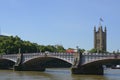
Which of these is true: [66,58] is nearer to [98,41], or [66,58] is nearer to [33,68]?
[33,68]

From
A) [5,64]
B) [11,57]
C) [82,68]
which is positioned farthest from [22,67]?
[82,68]

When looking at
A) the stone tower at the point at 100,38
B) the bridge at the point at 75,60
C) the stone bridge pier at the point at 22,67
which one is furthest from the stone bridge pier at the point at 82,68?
the stone tower at the point at 100,38

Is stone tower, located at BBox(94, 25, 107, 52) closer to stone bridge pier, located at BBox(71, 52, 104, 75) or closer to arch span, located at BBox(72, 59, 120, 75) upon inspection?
arch span, located at BBox(72, 59, 120, 75)

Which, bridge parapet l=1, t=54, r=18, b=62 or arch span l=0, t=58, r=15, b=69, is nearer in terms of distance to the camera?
bridge parapet l=1, t=54, r=18, b=62

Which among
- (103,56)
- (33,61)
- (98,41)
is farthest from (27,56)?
Answer: (98,41)

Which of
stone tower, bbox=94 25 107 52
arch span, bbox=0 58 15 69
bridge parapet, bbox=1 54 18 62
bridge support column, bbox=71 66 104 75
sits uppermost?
stone tower, bbox=94 25 107 52

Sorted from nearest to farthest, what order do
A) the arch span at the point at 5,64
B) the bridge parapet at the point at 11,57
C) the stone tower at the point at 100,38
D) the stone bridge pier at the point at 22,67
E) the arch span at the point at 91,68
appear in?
1. the arch span at the point at 91,68
2. the stone bridge pier at the point at 22,67
3. the bridge parapet at the point at 11,57
4. the arch span at the point at 5,64
5. the stone tower at the point at 100,38

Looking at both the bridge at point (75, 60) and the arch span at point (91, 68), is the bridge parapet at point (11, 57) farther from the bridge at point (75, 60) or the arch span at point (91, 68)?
the arch span at point (91, 68)

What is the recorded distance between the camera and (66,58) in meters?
74.4

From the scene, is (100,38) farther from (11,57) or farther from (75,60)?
(75,60)

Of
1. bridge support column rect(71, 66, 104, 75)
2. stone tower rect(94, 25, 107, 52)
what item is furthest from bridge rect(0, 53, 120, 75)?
stone tower rect(94, 25, 107, 52)

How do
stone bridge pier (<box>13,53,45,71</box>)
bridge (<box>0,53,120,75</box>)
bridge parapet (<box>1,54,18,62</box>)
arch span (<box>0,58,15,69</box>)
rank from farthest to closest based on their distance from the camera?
arch span (<box>0,58,15,69</box>), bridge parapet (<box>1,54,18,62</box>), stone bridge pier (<box>13,53,45,71</box>), bridge (<box>0,53,120,75</box>)

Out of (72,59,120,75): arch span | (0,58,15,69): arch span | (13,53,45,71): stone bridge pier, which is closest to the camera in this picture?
(72,59,120,75): arch span

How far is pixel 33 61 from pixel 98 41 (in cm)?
9884
